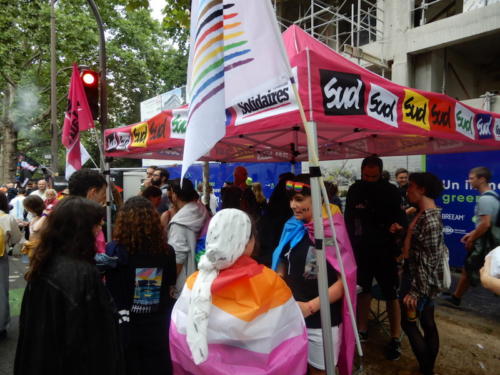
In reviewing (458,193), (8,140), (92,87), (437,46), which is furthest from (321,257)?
(8,140)

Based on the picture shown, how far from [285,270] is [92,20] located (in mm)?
17773

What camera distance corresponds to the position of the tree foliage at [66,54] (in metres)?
14.9

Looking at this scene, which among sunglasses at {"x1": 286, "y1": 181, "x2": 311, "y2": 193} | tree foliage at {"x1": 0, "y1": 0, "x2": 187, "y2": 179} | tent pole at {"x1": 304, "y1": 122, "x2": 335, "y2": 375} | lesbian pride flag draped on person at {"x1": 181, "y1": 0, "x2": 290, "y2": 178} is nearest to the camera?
lesbian pride flag draped on person at {"x1": 181, "y1": 0, "x2": 290, "y2": 178}

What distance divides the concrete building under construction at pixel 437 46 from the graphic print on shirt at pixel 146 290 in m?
8.81

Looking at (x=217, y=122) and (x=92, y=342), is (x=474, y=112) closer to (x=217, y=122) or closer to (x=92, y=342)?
(x=217, y=122)

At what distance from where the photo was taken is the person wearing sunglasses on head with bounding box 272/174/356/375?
7.42 ft

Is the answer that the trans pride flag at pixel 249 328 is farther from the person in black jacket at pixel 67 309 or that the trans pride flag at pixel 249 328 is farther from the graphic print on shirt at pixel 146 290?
the graphic print on shirt at pixel 146 290

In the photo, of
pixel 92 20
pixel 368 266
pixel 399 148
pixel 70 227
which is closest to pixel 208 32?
pixel 70 227

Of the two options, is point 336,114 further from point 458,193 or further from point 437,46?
point 437,46

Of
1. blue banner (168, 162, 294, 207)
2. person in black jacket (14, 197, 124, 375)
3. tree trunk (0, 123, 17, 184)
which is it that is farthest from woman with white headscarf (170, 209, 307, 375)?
tree trunk (0, 123, 17, 184)

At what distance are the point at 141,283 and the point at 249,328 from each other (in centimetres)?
113

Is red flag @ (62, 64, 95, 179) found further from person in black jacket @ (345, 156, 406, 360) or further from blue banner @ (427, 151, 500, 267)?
blue banner @ (427, 151, 500, 267)

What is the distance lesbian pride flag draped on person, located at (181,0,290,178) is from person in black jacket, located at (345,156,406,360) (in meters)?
2.32

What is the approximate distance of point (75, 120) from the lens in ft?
15.4
